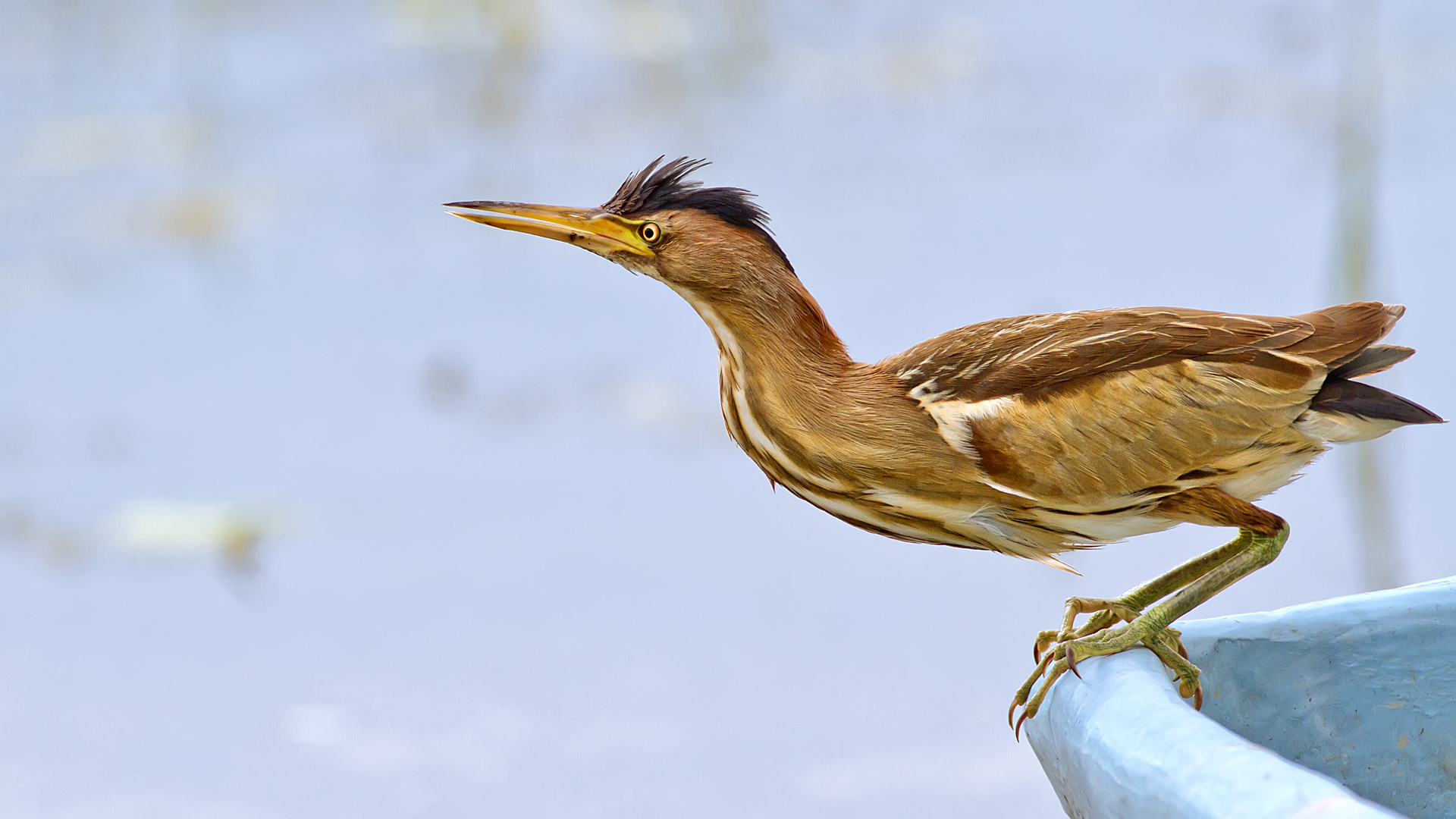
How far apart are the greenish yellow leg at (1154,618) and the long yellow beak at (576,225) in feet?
1.33

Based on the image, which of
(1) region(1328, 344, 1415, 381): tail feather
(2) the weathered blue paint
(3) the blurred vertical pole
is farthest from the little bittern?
(3) the blurred vertical pole

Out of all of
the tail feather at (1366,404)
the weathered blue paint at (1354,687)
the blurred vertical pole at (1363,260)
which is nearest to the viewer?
the weathered blue paint at (1354,687)

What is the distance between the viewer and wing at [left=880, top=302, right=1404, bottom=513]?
1.15m

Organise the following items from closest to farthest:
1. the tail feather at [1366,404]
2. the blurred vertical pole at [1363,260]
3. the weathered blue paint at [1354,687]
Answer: the weathered blue paint at [1354,687], the tail feather at [1366,404], the blurred vertical pole at [1363,260]

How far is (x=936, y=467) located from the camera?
3.78 ft

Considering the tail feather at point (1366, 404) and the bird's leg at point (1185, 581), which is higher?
the tail feather at point (1366, 404)

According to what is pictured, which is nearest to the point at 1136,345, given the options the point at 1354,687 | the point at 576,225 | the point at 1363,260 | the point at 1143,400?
the point at 1143,400

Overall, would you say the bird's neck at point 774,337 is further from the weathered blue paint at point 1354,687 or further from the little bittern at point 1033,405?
the weathered blue paint at point 1354,687

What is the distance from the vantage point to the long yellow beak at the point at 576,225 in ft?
3.92

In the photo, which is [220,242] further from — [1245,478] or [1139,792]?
[1139,792]

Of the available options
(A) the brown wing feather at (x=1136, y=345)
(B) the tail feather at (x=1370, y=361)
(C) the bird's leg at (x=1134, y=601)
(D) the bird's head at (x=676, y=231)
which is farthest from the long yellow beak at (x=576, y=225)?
(B) the tail feather at (x=1370, y=361)

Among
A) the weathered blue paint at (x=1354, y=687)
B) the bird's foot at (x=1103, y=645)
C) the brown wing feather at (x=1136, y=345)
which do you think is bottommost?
the weathered blue paint at (x=1354, y=687)

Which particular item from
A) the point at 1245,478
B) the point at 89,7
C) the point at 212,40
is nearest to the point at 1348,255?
the point at 1245,478

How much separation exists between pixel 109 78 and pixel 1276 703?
12.2 ft
